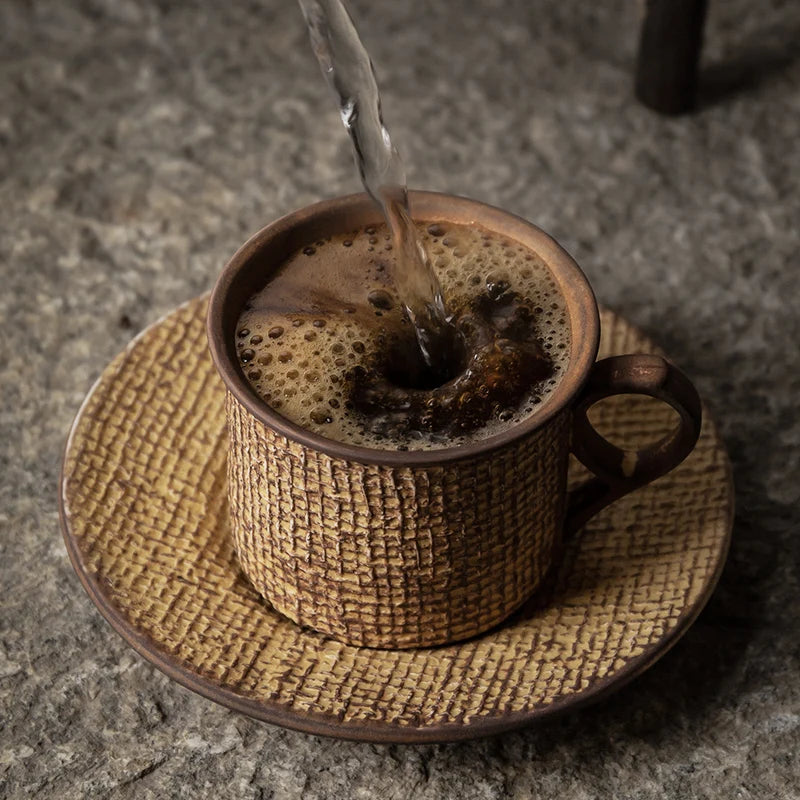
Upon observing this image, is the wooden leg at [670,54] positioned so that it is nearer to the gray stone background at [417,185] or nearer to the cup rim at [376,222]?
the gray stone background at [417,185]

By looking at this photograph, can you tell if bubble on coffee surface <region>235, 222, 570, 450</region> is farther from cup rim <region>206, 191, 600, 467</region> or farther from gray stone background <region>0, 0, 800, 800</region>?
gray stone background <region>0, 0, 800, 800</region>

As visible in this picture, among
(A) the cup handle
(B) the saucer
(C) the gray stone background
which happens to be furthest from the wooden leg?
(A) the cup handle

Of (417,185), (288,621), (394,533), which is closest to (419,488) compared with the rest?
(394,533)

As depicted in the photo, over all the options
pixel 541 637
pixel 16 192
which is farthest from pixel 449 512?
pixel 16 192

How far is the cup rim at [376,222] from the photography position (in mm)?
875

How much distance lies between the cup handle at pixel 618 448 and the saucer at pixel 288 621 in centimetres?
5

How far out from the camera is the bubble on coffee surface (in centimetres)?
93

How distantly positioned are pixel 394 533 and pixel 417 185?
0.67m

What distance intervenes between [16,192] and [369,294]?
0.64 meters

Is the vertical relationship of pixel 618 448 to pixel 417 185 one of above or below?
above

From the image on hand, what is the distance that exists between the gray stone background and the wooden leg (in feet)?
0.09

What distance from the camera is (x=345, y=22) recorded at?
1.04 metres

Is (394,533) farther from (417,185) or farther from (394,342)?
(417,185)

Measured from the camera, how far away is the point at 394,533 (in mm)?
930
